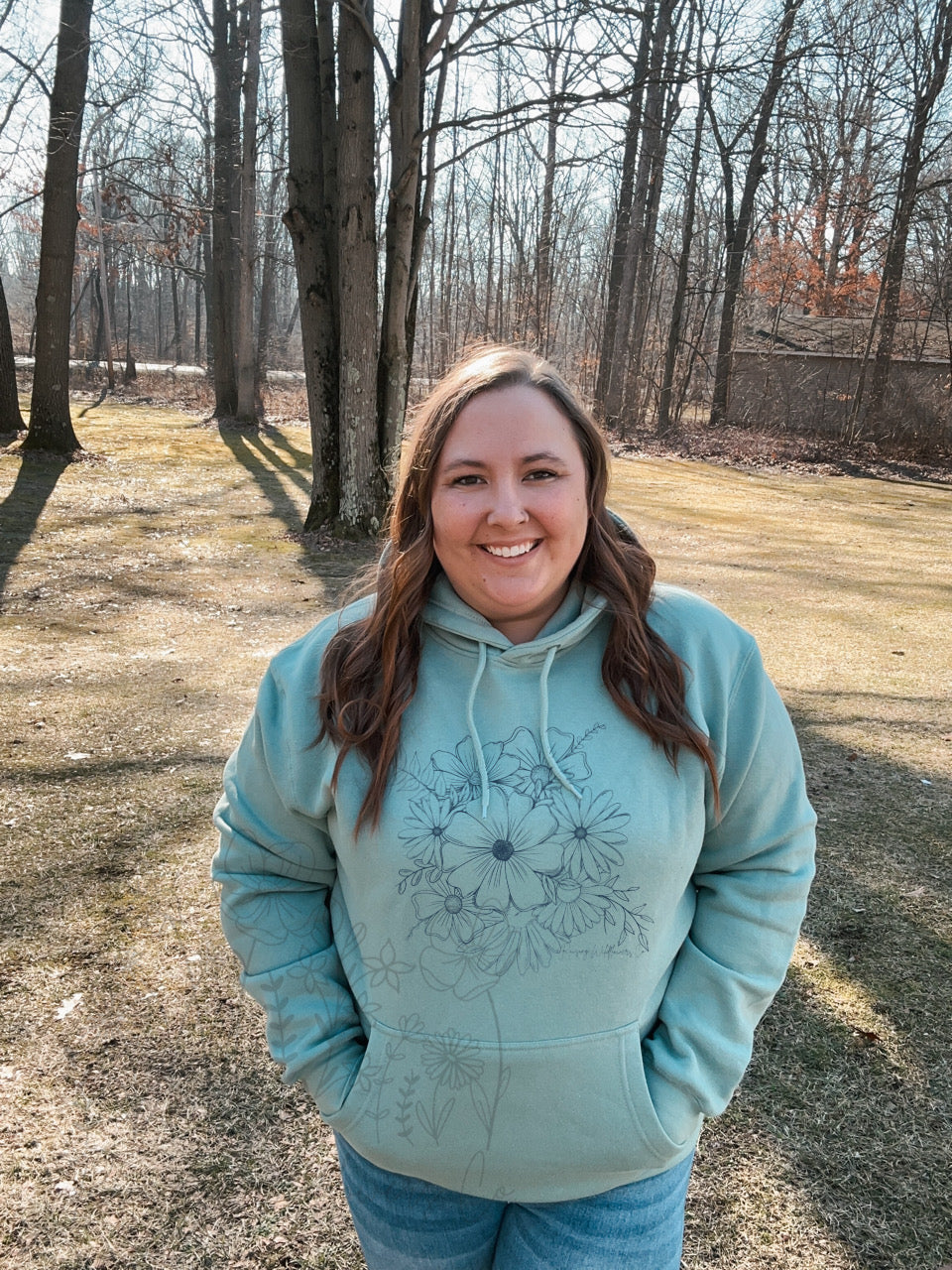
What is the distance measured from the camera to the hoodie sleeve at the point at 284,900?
1.43m

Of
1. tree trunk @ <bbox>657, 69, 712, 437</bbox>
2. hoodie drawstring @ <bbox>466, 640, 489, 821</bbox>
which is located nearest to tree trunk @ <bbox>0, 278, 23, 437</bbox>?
hoodie drawstring @ <bbox>466, 640, 489, 821</bbox>

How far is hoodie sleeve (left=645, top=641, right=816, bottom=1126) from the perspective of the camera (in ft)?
4.51

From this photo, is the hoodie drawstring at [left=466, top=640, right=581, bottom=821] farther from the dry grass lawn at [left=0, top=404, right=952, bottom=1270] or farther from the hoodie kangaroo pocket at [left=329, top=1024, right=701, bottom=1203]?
the dry grass lawn at [left=0, top=404, right=952, bottom=1270]

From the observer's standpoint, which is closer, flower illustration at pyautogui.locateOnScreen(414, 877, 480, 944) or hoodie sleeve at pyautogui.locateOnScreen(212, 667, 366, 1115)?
flower illustration at pyautogui.locateOnScreen(414, 877, 480, 944)

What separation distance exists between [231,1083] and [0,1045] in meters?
0.68

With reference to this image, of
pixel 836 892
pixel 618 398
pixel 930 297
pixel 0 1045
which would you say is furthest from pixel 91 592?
pixel 930 297

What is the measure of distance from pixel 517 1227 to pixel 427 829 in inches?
23.5

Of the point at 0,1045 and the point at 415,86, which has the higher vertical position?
the point at 415,86

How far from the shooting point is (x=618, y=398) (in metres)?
23.9

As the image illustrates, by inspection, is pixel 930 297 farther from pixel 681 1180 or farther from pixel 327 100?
pixel 681 1180

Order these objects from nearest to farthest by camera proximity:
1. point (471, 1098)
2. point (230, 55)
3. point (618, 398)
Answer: point (471, 1098)
point (230, 55)
point (618, 398)

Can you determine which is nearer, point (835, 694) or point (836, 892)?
point (836, 892)

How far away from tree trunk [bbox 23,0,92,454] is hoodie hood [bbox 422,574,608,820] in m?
12.4

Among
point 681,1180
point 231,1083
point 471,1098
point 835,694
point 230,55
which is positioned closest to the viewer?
point 471,1098
